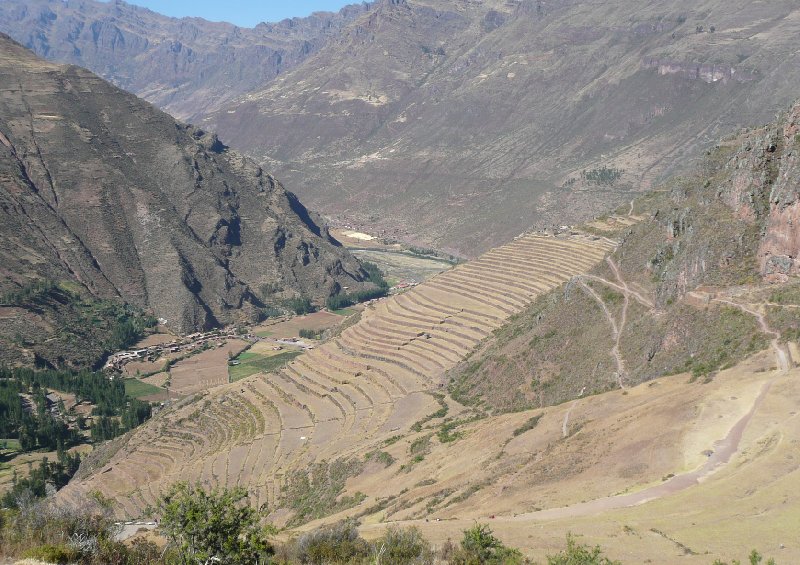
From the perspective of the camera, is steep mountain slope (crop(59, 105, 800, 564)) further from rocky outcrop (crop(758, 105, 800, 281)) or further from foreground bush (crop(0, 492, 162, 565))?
foreground bush (crop(0, 492, 162, 565))

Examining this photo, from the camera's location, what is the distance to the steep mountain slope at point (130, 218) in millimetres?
153125

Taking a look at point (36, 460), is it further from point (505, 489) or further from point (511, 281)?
point (505, 489)

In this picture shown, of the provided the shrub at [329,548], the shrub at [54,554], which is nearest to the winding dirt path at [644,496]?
the shrub at [329,548]

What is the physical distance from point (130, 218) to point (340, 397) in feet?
353

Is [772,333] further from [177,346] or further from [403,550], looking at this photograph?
[177,346]

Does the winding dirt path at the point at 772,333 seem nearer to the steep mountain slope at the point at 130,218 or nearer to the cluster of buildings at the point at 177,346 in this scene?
the cluster of buildings at the point at 177,346

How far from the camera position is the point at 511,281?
90500mm

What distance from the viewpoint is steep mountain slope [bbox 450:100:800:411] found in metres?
52.8

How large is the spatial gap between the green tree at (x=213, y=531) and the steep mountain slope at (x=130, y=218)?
11798 cm

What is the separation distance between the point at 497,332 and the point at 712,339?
28204mm

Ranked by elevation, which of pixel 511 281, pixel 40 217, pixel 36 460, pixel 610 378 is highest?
pixel 40 217

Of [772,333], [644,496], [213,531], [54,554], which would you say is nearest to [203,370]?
[772,333]

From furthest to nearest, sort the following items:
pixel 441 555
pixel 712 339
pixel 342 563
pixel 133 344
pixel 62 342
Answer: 1. pixel 133 344
2. pixel 62 342
3. pixel 712 339
4. pixel 441 555
5. pixel 342 563

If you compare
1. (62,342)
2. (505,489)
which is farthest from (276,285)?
(505,489)
